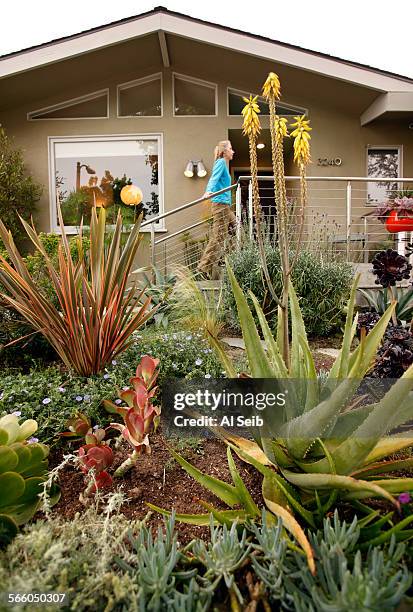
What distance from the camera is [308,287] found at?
4.99m

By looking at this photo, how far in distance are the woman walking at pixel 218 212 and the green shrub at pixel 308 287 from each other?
135 cm

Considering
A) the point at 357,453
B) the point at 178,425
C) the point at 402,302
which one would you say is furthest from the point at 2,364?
the point at 402,302

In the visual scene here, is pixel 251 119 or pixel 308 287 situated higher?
pixel 251 119

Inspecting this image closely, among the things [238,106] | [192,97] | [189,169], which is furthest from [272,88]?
[192,97]

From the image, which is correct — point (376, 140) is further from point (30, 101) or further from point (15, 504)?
point (15, 504)

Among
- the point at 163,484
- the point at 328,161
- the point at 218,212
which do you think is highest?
the point at 328,161

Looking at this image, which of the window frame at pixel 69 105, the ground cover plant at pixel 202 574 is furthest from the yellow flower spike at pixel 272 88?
the window frame at pixel 69 105

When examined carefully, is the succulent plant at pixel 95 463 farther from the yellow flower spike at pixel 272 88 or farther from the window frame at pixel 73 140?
the window frame at pixel 73 140

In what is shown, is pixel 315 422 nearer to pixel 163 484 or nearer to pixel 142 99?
pixel 163 484

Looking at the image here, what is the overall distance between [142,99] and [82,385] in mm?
8342

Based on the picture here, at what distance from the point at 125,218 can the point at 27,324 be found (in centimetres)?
652

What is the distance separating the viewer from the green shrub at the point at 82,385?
201 cm

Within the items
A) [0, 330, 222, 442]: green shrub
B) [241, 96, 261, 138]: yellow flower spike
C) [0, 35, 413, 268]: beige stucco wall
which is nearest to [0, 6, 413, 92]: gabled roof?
[0, 35, 413, 268]: beige stucco wall

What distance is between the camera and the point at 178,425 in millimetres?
1212
